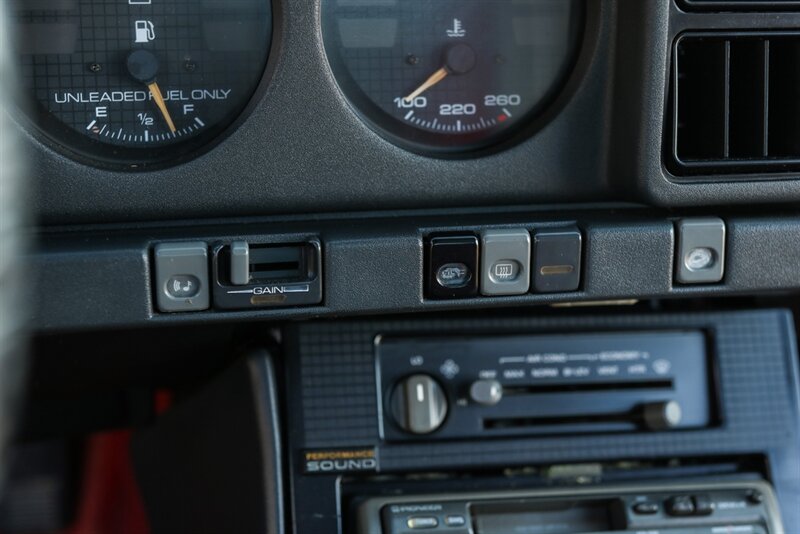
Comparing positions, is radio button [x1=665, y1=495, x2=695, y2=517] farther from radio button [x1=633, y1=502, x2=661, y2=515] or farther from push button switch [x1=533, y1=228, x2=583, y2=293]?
push button switch [x1=533, y1=228, x2=583, y2=293]

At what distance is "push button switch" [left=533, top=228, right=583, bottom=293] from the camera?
1804 mm

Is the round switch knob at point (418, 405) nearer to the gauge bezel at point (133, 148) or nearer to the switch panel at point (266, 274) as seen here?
the switch panel at point (266, 274)

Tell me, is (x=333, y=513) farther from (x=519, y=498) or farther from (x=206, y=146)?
(x=206, y=146)

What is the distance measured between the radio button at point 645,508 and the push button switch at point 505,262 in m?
0.44

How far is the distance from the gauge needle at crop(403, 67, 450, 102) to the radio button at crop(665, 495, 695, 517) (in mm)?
812

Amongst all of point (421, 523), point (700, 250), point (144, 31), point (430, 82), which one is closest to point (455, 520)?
point (421, 523)

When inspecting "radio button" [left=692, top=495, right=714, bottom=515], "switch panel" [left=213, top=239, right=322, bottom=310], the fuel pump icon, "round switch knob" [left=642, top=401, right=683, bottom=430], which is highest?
the fuel pump icon

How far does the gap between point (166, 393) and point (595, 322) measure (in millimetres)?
1062

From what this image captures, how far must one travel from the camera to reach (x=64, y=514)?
9.57 feet

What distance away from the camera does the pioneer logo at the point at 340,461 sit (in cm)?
191

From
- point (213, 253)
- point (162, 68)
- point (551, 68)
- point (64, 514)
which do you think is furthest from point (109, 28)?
point (64, 514)

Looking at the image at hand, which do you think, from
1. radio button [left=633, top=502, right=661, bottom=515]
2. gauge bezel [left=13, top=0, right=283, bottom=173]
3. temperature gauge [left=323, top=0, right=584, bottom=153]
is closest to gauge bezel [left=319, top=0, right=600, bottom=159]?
temperature gauge [left=323, top=0, right=584, bottom=153]

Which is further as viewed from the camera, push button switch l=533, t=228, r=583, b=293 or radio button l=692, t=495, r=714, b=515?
radio button l=692, t=495, r=714, b=515

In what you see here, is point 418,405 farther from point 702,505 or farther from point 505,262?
point 702,505
